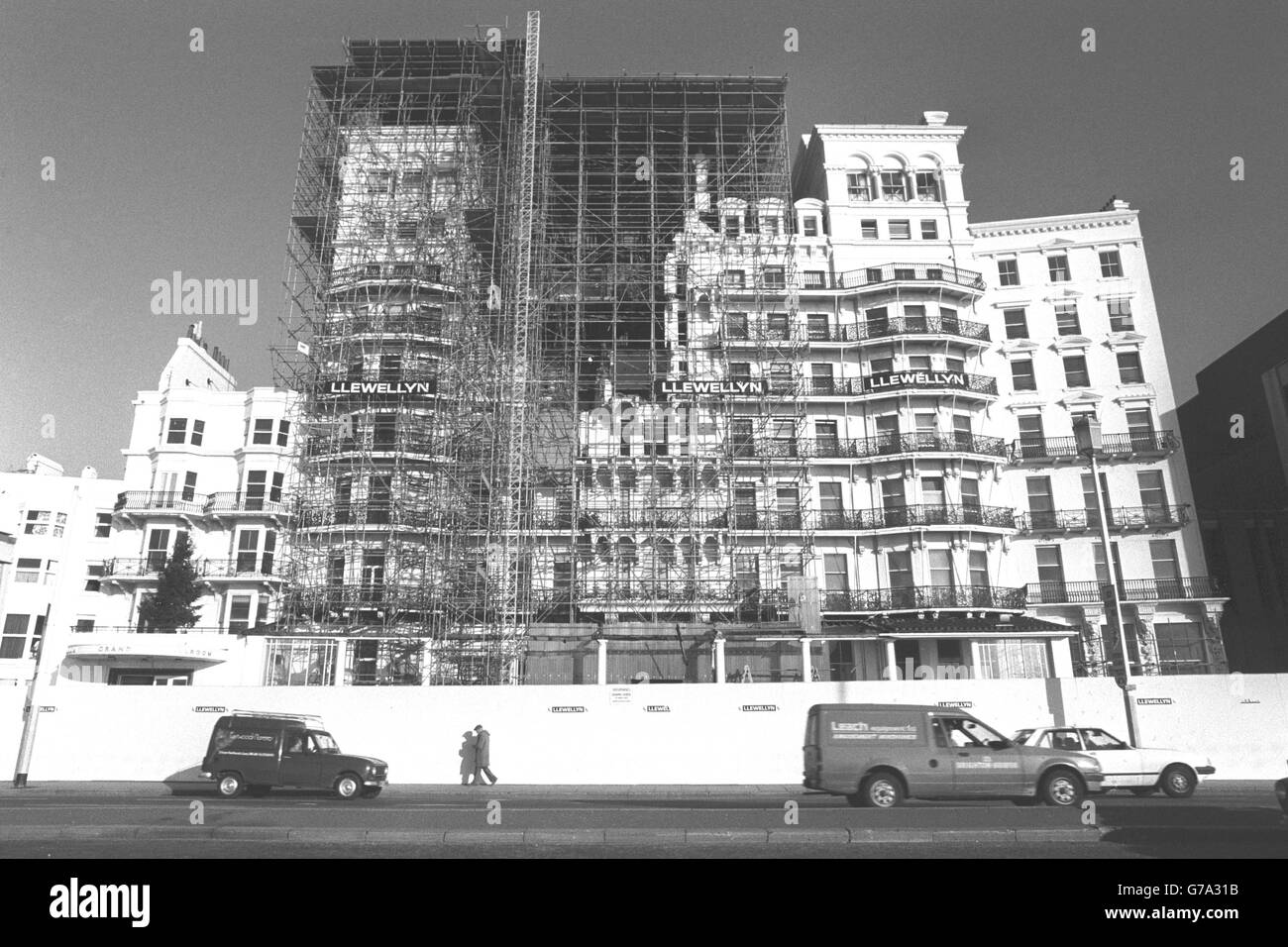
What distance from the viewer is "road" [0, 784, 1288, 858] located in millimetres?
10656

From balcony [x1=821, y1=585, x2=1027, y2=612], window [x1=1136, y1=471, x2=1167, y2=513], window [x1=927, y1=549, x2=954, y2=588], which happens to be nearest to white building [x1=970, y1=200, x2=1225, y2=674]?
window [x1=1136, y1=471, x2=1167, y2=513]

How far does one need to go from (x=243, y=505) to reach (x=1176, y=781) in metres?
36.6

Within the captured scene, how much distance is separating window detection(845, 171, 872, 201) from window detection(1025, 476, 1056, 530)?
16.7m

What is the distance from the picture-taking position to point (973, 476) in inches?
1547

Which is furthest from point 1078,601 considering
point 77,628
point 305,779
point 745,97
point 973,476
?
point 77,628

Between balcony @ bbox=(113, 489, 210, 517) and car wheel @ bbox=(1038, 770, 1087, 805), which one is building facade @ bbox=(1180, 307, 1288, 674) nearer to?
car wheel @ bbox=(1038, 770, 1087, 805)

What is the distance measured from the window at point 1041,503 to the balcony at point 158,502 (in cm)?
3817

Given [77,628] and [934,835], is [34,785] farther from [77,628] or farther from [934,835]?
[934,835]

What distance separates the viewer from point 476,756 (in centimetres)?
2359

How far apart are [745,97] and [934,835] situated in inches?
1556

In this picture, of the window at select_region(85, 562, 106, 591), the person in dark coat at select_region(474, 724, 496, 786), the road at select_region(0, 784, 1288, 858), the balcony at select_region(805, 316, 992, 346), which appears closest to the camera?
the road at select_region(0, 784, 1288, 858)

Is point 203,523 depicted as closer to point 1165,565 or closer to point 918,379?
point 918,379

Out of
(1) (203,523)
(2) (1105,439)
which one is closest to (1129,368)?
(2) (1105,439)

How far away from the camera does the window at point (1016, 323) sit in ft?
141
